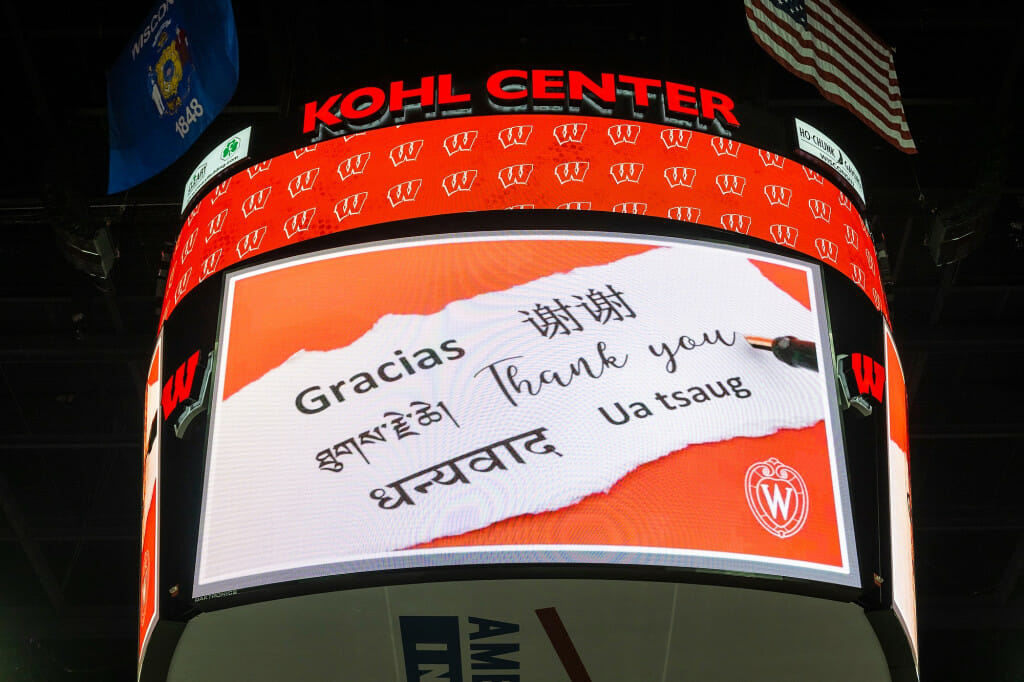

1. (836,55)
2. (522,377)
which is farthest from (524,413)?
(836,55)

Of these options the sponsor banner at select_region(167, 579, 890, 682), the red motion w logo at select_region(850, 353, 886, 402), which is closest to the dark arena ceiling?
the red motion w logo at select_region(850, 353, 886, 402)

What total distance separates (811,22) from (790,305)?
254cm

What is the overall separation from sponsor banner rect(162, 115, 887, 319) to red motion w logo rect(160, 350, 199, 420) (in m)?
0.75

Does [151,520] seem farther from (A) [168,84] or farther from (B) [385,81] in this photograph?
(B) [385,81]

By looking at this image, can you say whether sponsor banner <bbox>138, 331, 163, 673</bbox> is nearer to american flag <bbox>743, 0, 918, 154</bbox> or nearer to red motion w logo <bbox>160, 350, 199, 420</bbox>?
red motion w logo <bbox>160, 350, 199, 420</bbox>

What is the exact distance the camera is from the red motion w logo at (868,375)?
7.00m

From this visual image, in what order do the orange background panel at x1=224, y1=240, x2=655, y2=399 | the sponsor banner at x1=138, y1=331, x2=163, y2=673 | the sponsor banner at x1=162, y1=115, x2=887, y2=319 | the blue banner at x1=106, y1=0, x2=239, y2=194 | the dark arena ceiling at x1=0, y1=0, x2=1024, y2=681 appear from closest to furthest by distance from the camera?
1. the sponsor banner at x1=138, y1=331, x2=163, y2=673
2. the orange background panel at x1=224, y1=240, x2=655, y2=399
3. the sponsor banner at x1=162, y1=115, x2=887, y2=319
4. the blue banner at x1=106, y1=0, x2=239, y2=194
5. the dark arena ceiling at x1=0, y1=0, x2=1024, y2=681

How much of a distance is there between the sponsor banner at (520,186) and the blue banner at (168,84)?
0.49 metres

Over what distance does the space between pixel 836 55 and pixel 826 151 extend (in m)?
0.67

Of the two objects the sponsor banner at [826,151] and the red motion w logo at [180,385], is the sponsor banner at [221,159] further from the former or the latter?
the sponsor banner at [826,151]

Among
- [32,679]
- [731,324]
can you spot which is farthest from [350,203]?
[32,679]

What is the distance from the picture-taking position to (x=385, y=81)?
854 cm

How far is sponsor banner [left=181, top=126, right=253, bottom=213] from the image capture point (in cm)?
843

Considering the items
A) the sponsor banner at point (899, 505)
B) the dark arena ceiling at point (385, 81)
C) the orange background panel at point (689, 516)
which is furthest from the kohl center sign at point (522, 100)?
the orange background panel at point (689, 516)
